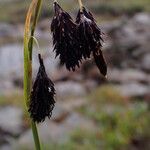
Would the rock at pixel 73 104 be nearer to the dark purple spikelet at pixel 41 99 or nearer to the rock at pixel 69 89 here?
the rock at pixel 69 89

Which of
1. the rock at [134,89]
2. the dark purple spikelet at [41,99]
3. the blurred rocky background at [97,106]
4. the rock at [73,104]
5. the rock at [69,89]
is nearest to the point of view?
the dark purple spikelet at [41,99]

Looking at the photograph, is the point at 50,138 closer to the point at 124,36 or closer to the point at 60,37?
the point at 60,37

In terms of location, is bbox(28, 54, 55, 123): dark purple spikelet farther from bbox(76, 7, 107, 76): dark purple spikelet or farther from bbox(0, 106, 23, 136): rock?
bbox(0, 106, 23, 136): rock

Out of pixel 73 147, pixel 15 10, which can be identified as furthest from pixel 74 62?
Answer: pixel 15 10

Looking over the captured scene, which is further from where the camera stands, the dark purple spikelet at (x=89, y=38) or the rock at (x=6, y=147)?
the rock at (x=6, y=147)

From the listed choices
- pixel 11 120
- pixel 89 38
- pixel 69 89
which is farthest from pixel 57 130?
pixel 89 38

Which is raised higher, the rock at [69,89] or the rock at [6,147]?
the rock at [69,89]

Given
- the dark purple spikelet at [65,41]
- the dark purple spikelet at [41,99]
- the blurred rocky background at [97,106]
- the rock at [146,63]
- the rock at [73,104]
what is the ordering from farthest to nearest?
the rock at [146,63], the rock at [73,104], the blurred rocky background at [97,106], the dark purple spikelet at [41,99], the dark purple spikelet at [65,41]

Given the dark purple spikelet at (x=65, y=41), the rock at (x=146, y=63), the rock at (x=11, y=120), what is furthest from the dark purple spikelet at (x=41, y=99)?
the rock at (x=146, y=63)
